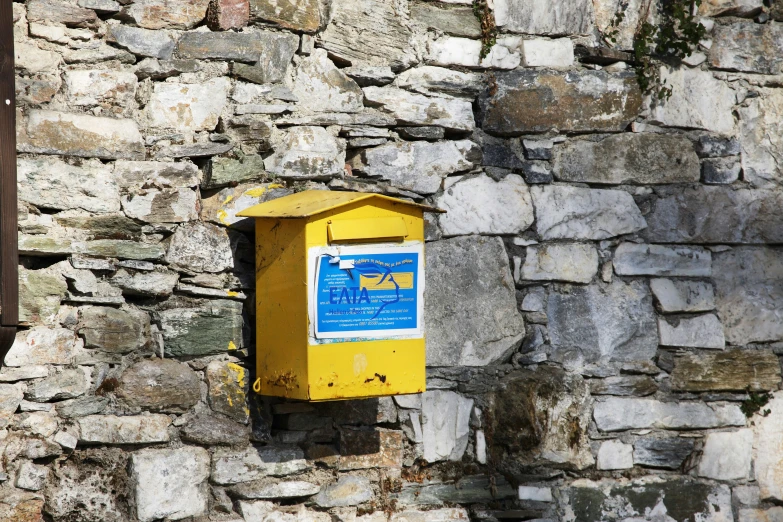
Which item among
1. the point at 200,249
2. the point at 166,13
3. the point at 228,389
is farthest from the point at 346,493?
the point at 166,13

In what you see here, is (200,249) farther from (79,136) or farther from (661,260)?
(661,260)

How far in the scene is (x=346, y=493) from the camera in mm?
3373

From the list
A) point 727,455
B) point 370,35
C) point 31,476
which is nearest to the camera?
point 31,476

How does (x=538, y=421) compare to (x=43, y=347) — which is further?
(x=538, y=421)

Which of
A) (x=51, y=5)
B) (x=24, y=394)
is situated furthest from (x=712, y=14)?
(x=24, y=394)

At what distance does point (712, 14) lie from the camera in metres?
3.98

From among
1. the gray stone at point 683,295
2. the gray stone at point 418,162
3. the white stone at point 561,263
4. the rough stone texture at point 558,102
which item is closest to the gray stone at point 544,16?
the rough stone texture at point 558,102

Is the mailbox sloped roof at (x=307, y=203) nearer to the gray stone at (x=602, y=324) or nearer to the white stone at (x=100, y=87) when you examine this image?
the white stone at (x=100, y=87)

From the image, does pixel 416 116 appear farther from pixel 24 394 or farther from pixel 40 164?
pixel 24 394

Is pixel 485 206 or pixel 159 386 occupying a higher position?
pixel 485 206

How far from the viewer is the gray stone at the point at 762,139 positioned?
13.1ft

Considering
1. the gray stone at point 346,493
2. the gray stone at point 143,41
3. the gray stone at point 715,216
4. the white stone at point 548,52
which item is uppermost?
the white stone at point 548,52

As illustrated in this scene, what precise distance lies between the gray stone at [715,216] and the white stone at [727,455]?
0.84 meters

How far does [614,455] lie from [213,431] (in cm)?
166
